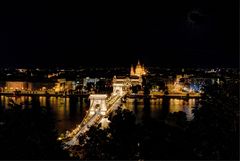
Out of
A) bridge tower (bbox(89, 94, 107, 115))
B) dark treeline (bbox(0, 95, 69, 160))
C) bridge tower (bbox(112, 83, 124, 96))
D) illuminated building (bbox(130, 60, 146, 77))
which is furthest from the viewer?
illuminated building (bbox(130, 60, 146, 77))

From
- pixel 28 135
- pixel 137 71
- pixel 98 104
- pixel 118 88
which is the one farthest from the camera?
pixel 137 71

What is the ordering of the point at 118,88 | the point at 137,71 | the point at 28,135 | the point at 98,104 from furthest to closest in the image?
1. the point at 137,71
2. the point at 118,88
3. the point at 98,104
4. the point at 28,135

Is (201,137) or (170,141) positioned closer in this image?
(170,141)

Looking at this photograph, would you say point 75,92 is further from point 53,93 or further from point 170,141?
point 170,141

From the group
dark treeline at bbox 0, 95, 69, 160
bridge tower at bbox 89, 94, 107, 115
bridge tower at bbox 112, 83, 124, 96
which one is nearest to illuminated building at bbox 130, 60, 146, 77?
bridge tower at bbox 112, 83, 124, 96

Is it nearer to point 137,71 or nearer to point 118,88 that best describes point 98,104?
point 118,88

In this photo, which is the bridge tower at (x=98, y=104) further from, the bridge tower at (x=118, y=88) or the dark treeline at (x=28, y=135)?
the dark treeline at (x=28, y=135)

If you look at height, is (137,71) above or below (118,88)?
above

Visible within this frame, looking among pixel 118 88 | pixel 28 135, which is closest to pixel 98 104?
pixel 118 88

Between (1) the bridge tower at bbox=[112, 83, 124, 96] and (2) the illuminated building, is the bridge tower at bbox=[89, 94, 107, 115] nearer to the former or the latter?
(1) the bridge tower at bbox=[112, 83, 124, 96]

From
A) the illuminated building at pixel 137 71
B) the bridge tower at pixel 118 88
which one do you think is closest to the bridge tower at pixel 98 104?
the bridge tower at pixel 118 88

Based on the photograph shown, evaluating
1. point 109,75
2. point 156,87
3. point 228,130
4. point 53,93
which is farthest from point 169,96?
point 228,130
